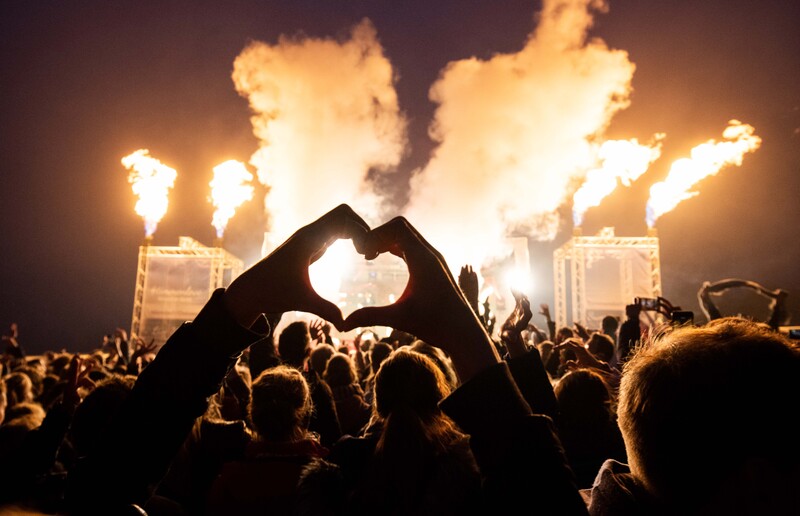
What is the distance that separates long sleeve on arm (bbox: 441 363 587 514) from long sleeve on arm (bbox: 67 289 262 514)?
20.9 inches

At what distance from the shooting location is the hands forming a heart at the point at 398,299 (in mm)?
976

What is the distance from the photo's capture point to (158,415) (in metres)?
0.98

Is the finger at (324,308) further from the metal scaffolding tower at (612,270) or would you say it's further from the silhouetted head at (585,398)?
the metal scaffolding tower at (612,270)

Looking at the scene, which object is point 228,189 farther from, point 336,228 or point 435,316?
point 435,316

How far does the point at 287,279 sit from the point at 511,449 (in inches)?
22.9

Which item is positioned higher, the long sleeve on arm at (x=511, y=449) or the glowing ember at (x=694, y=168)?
the glowing ember at (x=694, y=168)

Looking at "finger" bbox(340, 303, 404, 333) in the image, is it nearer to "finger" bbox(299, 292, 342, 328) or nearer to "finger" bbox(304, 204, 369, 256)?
"finger" bbox(299, 292, 342, 328)

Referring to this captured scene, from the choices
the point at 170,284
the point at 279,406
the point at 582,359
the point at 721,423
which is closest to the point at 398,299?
the point at 721,423

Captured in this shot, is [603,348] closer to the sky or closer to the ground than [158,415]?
closer to the ground

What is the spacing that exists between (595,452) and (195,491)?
2618 mm

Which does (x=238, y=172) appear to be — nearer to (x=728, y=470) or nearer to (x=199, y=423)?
(x=199, y=423)

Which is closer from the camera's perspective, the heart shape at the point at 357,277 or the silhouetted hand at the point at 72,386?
the silhouetted hand at the point at 72,386

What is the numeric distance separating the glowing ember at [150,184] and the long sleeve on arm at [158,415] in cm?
1987

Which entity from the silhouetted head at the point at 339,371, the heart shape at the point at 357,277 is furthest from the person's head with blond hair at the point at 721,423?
the heart shape at the point at 357,277
